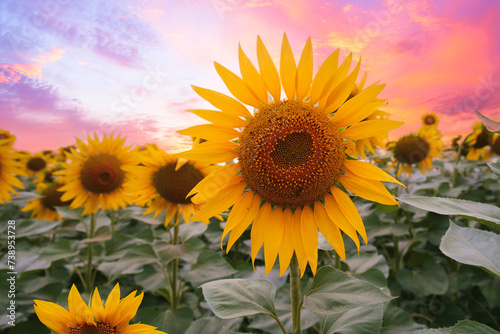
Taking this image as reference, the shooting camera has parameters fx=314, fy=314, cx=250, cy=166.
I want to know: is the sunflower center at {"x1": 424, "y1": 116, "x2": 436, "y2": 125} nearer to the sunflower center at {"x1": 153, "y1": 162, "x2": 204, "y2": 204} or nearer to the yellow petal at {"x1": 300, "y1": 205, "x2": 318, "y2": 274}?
the sunflower center at {"x1": 153, "y1": 162, "x2": 204, "y2": 204}

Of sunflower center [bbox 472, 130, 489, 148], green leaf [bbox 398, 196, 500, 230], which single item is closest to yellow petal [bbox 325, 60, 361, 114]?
green leaf [bbox 398, 196, 500, 230]

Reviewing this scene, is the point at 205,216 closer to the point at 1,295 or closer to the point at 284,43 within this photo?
the point at 284,43

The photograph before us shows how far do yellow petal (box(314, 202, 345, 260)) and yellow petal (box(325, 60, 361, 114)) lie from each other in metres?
0.39

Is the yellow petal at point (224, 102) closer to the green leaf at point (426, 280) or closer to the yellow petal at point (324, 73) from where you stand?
the yellow petal at point (324, 73)

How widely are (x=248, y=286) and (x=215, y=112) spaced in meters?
0.78

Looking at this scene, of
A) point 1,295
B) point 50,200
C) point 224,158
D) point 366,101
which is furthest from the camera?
point 50,200

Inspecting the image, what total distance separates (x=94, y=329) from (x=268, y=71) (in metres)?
1.21

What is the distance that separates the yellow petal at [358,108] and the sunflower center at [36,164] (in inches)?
261

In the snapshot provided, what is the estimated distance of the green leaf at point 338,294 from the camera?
1.08 m

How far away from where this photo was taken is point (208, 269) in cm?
224

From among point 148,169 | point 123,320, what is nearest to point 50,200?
point 148,169

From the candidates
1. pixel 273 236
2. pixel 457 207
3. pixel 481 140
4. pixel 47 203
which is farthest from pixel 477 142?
pixel 47 203

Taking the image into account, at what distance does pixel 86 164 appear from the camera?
3150mm

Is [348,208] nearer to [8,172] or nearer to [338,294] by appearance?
[338,294]
